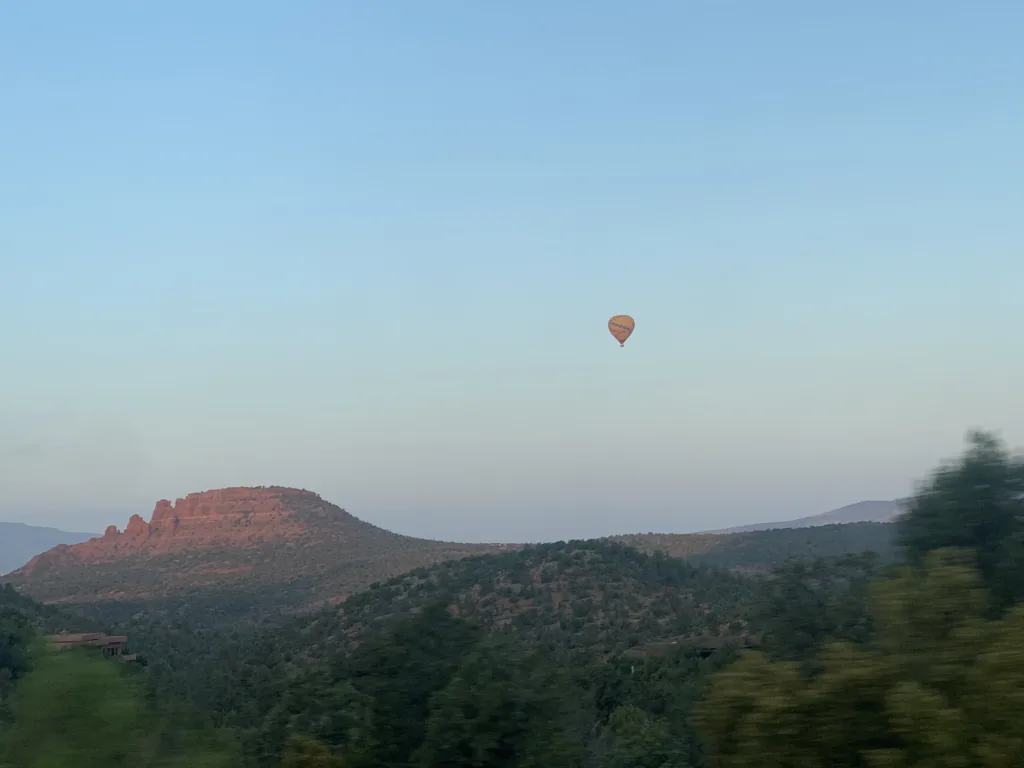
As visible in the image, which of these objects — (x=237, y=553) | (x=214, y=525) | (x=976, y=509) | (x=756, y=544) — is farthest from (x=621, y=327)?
(x=214, y=525)

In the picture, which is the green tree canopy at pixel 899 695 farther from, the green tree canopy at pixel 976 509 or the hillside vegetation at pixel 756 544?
the hillside vegetation at pixel 756 544

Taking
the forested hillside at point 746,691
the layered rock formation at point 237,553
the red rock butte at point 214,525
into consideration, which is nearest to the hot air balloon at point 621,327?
the forested hillside at point 746,691

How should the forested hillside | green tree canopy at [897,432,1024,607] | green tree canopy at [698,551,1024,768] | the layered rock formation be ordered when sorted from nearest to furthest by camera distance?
green tree canopy at [698,551,1024,768]
the forested hillside
green tree canopy at [897,432,1024,607]
the layered rock formation

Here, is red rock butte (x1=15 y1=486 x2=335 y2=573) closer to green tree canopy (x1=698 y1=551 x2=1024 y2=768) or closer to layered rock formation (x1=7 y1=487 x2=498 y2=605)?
layered rock formation (x1=7 y1=487 x2=498 y2=605)

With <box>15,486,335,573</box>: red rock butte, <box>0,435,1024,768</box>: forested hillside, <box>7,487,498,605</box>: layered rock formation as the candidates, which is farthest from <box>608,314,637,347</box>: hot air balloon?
<box>15,486,335,573</box>: red rock butte

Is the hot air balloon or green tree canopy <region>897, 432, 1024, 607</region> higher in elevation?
the hot air balloon
